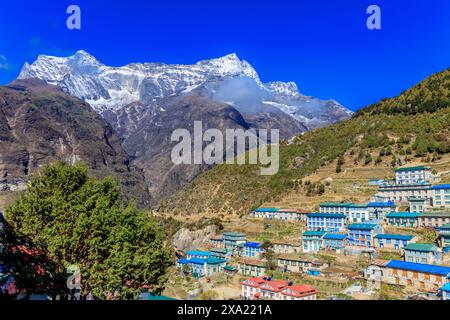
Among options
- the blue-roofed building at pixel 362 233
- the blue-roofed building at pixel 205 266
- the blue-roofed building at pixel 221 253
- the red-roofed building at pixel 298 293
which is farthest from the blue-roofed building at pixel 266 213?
the red-roofed building at pixel 298 293

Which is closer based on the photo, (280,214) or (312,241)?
(312,241)

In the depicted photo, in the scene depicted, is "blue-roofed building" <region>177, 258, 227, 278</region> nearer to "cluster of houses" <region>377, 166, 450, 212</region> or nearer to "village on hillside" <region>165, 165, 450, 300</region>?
"village on hillside" <region>165, 165, 450, 300</region>

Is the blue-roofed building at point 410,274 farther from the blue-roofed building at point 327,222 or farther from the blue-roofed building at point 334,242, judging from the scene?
the blue-roofed building at point 327,222

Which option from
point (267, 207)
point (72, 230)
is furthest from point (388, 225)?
point (72, 230)

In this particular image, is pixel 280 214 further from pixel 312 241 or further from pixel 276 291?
pixel 276 291

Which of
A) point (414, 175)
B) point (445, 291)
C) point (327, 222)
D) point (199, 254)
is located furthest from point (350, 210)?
point (445, 291)

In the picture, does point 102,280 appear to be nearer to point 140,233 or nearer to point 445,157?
point 140,233

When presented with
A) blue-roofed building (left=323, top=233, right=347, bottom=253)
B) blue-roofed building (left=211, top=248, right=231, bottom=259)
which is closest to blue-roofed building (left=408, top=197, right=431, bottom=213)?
blue-roofed building (left=323, top=233, right=347, bottom=253)
